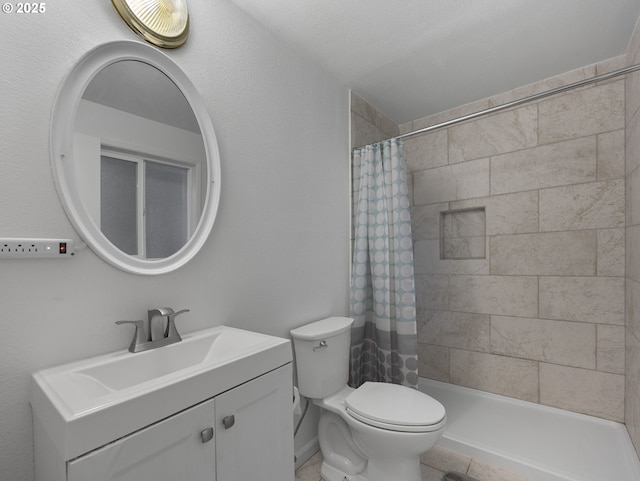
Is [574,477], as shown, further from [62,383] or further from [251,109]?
[251,109]

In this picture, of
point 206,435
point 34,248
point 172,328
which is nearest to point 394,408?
point 206,435

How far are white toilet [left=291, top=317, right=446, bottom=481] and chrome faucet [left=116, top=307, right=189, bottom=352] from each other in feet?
2.27

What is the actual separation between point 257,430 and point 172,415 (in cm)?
34

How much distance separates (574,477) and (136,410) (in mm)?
2041

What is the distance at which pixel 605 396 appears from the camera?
206 cm

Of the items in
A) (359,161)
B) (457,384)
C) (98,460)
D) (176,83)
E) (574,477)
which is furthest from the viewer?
(457,384)

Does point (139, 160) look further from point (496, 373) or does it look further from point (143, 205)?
point (496, 373)

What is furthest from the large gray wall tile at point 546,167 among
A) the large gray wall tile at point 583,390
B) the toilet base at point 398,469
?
the toilet base at point 398,469

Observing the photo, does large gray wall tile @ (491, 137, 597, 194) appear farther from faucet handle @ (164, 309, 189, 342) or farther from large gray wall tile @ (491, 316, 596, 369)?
faucet handle @ (164, 309, 189, 342)

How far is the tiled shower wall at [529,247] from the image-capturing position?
2080mm

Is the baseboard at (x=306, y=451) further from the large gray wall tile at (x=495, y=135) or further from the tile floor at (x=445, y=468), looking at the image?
the large gray wall tile at (x=495, y=135)

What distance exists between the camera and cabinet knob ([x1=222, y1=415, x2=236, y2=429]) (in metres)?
0.94

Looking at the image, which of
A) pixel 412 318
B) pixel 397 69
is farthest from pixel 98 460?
pixel 397 69

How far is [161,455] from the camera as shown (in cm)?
80
